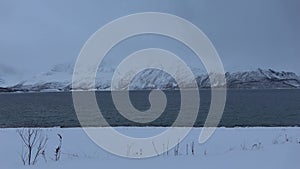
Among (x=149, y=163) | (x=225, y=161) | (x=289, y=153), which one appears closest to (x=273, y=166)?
(x=225, y=161)

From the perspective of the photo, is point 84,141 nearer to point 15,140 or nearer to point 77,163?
point 15,140

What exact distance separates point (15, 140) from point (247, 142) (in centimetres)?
968

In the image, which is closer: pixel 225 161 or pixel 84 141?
pixel 225 161

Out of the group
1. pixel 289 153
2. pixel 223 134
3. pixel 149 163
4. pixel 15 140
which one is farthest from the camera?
pixel 223 134

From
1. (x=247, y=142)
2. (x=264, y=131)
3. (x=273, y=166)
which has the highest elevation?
(x=264, y=131)

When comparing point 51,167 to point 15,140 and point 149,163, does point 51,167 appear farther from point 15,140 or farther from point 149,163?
point 15,140

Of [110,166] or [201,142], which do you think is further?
[201,142]

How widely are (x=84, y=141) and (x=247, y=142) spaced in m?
6.88

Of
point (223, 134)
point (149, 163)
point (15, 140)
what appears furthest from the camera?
point (223, 134)

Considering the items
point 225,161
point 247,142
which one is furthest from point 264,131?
point 225,161

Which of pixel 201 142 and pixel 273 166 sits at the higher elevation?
pixel 201 142

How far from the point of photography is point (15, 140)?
47.6ft

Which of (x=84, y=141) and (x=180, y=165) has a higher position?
(x=84, y=141)

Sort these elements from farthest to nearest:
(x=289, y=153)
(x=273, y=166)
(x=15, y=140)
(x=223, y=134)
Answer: (x=223, y=134) → (x=15, y=140) → (x=289, y=153) → (x=273, y=166)
